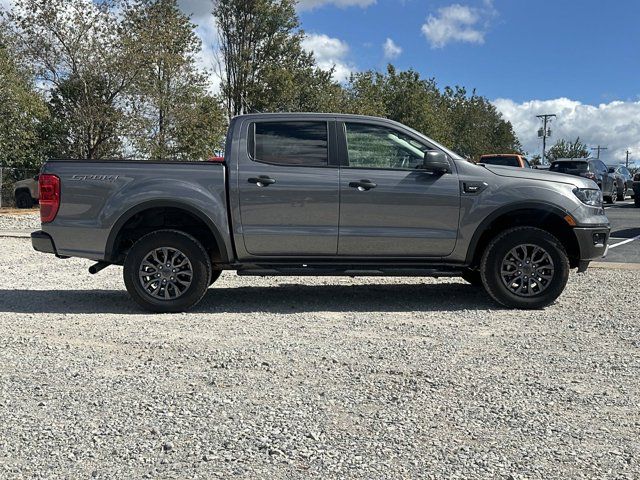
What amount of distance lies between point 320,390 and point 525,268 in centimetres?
332

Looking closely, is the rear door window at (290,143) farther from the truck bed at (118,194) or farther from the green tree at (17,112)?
the green tree at (17,112)

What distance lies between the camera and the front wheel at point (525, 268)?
6.36 meters

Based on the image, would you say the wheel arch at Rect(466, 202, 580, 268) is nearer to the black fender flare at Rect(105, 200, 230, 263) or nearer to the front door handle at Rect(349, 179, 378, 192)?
the front door handle at Rect(349, 179, 378, 192)

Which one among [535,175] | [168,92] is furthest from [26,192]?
[535,175]

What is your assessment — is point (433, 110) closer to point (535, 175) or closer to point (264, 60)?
point (264, 60)

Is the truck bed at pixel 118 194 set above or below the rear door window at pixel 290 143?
below

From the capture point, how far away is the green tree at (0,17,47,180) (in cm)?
2023

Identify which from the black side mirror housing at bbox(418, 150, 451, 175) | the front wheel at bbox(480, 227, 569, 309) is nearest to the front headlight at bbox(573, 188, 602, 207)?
the front wheel at bbox(480, 227, 569, 309)

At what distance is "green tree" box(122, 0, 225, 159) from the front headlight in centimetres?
1797

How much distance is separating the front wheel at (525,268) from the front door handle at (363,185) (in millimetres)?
1369

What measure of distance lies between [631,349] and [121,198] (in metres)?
4.76

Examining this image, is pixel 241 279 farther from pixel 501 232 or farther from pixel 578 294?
pixel 578 294

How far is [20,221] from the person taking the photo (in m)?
17.0

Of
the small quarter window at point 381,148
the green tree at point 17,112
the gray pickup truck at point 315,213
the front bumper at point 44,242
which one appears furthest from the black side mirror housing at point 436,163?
the green tree at point 17,112
